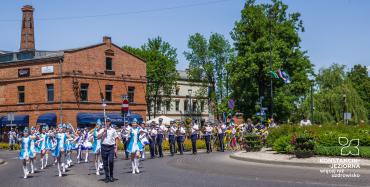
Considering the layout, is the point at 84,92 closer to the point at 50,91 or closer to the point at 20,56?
the point at 50,91

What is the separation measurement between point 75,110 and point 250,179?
40616 millimetres

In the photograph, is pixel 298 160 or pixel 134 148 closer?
pixel 134 148

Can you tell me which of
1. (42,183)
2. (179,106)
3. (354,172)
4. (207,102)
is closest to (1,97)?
(179,106)

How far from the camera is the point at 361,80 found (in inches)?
3595

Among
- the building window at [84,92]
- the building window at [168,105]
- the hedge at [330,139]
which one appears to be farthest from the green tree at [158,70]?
the hedge at [330,139]

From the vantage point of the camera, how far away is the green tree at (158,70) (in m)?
74.8

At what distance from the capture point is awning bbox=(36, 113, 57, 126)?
173ft

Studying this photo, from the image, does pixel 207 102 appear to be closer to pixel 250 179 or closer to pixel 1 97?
pixel 1 97

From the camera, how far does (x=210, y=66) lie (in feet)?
265

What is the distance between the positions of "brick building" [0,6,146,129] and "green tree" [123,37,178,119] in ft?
41.6

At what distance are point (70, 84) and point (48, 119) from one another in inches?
171

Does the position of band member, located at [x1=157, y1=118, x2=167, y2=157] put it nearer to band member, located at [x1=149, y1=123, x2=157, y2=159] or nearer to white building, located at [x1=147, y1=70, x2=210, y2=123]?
band member, located at [x1=149, y1=123, x2=157, y2=159]

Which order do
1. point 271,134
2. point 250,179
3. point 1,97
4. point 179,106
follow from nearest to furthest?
point 250,179, point 271,134, point 1,97, point 179,106

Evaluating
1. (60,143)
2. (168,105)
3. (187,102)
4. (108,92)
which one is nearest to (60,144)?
(60,143)
